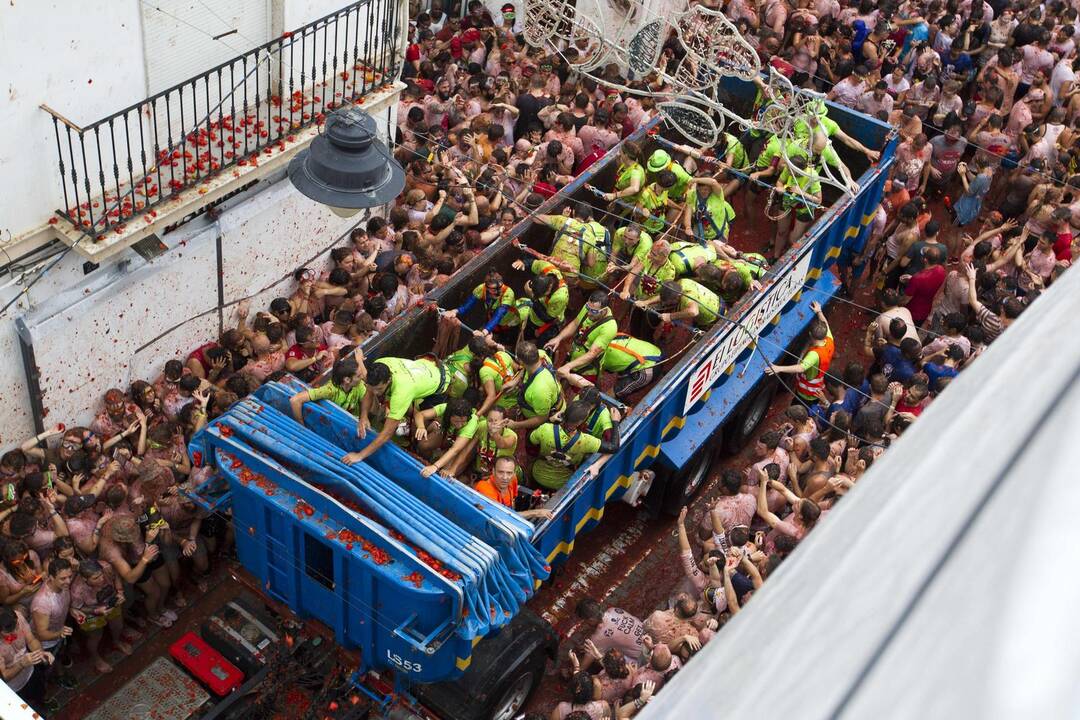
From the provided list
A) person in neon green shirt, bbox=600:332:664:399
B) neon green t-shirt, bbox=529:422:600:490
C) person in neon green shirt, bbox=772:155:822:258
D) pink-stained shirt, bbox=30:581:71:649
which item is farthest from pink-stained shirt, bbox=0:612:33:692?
person in neon green shirt, bbox=772:155:822:258

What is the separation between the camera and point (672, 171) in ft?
37.8

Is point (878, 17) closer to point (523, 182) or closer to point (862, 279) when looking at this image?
point (862, 279)

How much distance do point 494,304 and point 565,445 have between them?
1.94m

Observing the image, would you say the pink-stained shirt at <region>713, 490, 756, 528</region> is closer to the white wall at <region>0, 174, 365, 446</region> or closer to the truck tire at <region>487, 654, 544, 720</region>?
the truck tire at <region>487, 654, 544, 720</region>

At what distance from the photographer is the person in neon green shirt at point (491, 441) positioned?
8336mm

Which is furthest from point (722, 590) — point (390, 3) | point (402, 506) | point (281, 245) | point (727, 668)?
point (727, 668)

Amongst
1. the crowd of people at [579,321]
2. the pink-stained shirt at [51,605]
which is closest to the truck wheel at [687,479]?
the crowd of people at [579,321]

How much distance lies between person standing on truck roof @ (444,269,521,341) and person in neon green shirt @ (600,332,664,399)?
0.89m

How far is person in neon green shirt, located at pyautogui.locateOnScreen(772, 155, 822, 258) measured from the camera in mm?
11492

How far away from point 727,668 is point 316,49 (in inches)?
432

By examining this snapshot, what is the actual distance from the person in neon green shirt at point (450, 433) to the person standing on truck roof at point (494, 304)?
4.41 ft

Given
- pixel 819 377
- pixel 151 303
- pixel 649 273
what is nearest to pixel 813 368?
pixel 819 377

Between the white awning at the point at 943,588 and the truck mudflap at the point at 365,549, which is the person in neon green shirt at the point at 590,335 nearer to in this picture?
the truck mudflap at the point at 365,549

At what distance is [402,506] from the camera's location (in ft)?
24.7
